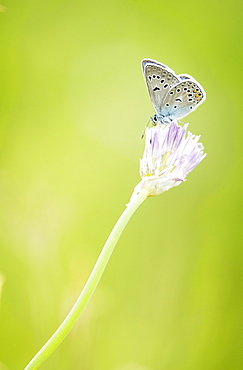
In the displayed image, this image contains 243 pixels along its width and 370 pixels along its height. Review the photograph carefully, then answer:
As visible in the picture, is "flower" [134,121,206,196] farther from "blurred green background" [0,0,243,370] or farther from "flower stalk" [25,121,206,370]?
"blurred green background" [0,0,243,370]

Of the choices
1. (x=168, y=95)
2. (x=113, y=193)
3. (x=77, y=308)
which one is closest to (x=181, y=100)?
(x=168, y=95)

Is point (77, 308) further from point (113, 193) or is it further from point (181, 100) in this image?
point (113, 193)

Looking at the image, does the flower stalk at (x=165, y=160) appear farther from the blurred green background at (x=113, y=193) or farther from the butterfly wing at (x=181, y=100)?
the blurred green background at (x=113, y=193)

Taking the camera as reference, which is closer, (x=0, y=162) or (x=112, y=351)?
(x=112, y=351)

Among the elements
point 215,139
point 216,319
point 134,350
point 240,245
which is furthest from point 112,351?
point 215,139

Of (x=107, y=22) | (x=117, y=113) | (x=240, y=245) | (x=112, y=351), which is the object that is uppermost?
(x=107, y=22)

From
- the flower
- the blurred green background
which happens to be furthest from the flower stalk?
the blurred green background

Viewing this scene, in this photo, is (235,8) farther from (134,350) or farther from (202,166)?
(134,350)

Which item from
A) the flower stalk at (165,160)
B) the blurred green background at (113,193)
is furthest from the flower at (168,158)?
the blurred green background at (113,193)
